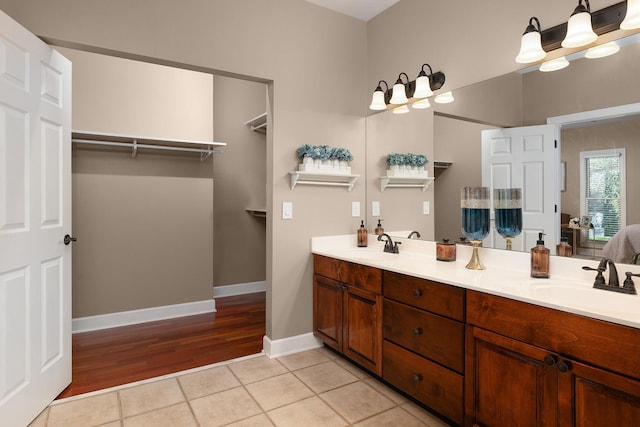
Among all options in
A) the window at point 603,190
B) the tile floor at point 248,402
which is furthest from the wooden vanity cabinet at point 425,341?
the window at point 603,190

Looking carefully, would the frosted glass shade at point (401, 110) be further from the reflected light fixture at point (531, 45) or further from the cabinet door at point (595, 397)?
the cabinet door at point (595, 397)

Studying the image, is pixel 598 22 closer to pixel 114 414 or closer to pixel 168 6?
pixel 168 6

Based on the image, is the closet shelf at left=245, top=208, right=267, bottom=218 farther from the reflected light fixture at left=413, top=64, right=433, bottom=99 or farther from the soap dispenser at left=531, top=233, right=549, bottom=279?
the soap dispenser at left=531, top=233, right=549, bottom=279

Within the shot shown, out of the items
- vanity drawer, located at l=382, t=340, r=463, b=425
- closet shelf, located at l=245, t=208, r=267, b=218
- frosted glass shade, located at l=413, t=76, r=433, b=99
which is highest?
frosted glass shade, located at l=413, t=76, r=433, b=99

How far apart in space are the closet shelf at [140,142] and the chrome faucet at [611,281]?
3323 millimetres

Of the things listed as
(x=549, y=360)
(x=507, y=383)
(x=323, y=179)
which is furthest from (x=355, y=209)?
(x=549, y=360)

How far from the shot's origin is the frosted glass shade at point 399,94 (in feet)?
9.12

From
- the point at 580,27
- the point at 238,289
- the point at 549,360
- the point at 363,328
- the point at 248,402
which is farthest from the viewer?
the point at 238,289

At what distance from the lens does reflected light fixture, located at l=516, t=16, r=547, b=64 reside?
1895 millimetres

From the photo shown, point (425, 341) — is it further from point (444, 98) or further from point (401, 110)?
point (401, 110)

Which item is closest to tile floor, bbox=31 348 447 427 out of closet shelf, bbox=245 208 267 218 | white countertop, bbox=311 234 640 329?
white countertop, bbox=311 234 640 329

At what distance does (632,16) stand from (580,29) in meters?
0.18

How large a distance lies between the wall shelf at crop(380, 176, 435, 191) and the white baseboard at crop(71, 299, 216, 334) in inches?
92.0

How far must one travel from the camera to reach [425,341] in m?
1.99
